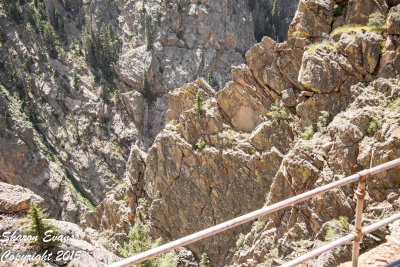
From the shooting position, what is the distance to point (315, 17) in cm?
1911

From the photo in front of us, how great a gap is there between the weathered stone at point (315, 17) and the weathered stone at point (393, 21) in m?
3.79

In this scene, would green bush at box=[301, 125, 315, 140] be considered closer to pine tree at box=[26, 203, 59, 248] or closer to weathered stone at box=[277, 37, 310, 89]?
weathered stone at box=[277, 37, 310, 89]

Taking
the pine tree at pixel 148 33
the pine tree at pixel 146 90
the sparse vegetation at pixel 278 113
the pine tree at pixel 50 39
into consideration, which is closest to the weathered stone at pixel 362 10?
the sparse vegetation at pixel 278 113

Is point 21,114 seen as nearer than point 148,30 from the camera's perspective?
Yes

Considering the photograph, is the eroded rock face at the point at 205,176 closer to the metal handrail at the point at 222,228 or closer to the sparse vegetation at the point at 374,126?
the sparse vegetation at the point at 374,126

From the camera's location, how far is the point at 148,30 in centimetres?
6469

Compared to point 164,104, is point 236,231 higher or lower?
lower

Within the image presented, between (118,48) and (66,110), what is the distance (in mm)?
19363

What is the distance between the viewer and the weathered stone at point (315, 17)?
19.0 metres

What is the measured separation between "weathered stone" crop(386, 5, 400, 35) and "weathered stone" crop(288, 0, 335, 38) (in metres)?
3.79

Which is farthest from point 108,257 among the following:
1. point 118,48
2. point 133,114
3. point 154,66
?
point 118,48

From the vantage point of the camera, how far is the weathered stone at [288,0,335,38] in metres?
19.0

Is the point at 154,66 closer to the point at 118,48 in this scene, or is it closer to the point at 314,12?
the point at 118,48

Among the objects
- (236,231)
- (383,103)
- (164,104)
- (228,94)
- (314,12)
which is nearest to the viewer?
(383,103)
